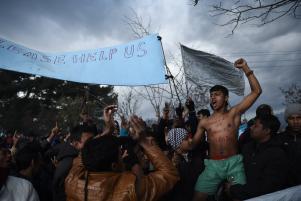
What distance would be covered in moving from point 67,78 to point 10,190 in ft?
10.6

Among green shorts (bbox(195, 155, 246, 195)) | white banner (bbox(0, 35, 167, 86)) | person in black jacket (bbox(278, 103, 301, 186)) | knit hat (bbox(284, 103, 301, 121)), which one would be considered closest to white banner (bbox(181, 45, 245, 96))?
white banner (bbox(0, 35, 167, 86))

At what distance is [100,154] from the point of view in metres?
2.27

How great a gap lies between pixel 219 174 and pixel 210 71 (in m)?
2.46

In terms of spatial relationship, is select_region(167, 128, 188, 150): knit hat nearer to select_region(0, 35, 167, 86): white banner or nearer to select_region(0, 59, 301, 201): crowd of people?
select_region(0, 59, 301, 201): crowd of people

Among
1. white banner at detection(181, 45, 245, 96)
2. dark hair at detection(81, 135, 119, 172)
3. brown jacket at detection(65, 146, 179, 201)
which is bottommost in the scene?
brown jacket at detection(65, 146, 179, 201)

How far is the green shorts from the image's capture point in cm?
350

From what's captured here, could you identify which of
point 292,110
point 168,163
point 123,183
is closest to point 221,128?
point 292,110

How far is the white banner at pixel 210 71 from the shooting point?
5477 millimetres

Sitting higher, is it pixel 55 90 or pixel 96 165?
pixel 55 90

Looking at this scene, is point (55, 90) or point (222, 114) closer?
point (222, 114)

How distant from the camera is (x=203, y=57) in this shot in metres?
5.66

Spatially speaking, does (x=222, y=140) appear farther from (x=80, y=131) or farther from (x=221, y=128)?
(x=80, y=131)

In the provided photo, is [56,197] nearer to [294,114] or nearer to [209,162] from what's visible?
[209,162]

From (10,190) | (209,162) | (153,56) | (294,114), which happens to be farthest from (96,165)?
(153,56)
